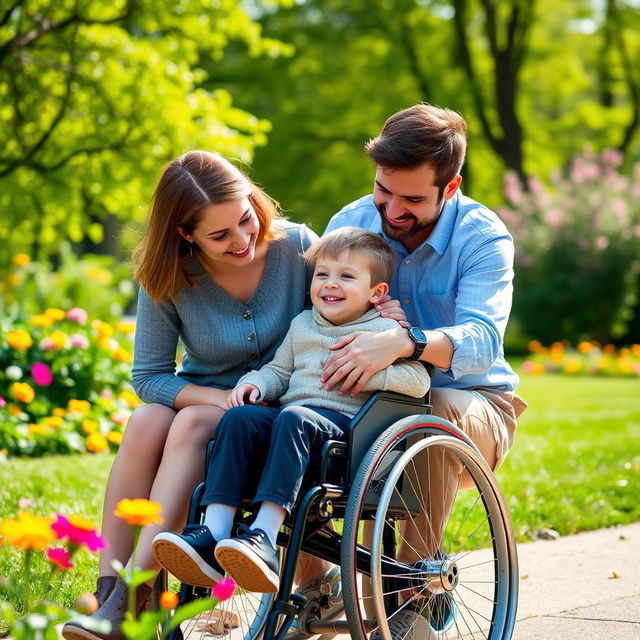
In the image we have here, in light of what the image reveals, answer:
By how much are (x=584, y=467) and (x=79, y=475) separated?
8.85 ft

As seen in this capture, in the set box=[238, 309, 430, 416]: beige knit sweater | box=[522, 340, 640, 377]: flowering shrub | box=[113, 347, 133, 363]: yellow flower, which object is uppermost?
box=[238, 309, 430, 416]: beige knit sweater

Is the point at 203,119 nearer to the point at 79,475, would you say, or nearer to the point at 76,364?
the point at 76,364

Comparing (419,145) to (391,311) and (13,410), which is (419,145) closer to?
(391,311)

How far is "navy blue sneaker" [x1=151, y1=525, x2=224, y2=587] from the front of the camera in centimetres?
228

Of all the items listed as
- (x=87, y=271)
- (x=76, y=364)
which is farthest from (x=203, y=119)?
(x=76, y=364)

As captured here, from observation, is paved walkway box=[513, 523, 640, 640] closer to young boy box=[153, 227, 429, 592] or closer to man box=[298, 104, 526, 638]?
man box=[298, 104, 526, 638]

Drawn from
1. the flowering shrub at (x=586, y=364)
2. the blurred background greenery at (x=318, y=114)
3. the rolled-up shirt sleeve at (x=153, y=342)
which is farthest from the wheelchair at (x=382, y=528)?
the flowering shrub at (x=586, y=364)

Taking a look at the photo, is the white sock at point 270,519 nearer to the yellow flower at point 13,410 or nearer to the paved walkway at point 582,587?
the paved walkway at point 582,587

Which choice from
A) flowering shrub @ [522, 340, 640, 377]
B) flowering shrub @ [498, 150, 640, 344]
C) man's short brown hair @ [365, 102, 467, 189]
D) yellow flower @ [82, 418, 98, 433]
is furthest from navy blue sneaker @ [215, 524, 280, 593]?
flowering shrub @ [498, 150, 640, 344]

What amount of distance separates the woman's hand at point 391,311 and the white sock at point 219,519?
0.69 meters

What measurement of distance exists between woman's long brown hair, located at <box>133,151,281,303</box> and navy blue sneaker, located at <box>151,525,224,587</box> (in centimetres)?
83

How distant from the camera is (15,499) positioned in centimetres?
421

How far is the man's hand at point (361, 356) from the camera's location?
260 centimetres

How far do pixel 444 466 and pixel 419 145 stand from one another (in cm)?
92
